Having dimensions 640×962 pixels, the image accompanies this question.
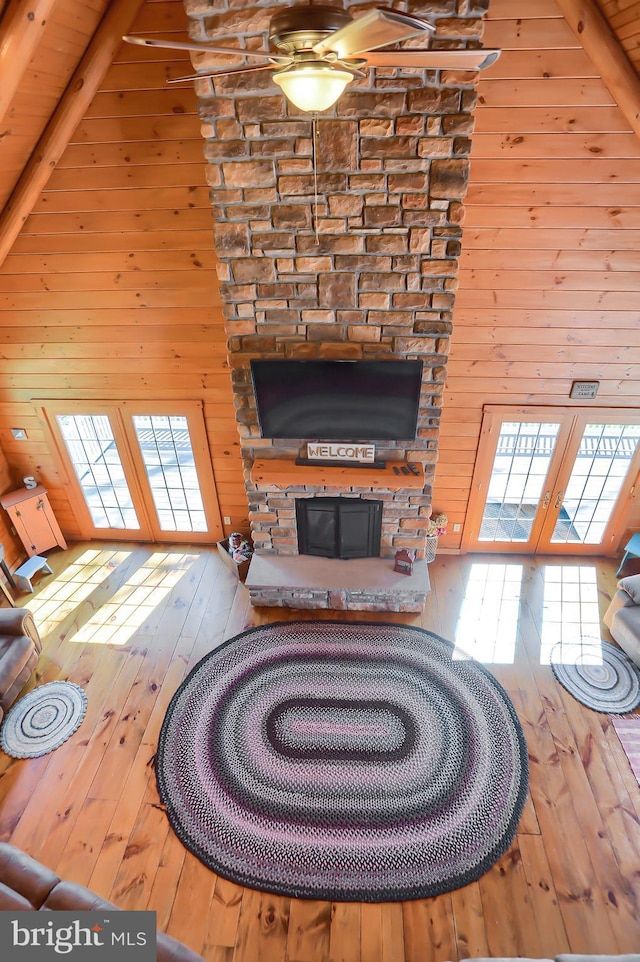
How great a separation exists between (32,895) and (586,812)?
2885mm

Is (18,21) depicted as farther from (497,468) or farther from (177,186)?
(497,468)

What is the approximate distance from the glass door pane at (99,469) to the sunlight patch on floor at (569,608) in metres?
3.88

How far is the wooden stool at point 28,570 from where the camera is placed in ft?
15.9

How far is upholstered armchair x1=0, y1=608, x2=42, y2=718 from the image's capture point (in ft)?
12.0

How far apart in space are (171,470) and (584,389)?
363cm

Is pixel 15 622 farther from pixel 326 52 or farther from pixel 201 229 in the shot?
pixel 326 52

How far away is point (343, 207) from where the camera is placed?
3199 millimetres

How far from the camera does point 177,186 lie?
3768mm

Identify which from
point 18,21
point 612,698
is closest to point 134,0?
point 18,21

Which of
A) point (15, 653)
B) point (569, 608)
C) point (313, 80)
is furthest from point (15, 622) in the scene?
point (569, 608)

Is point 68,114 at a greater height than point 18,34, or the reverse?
point 18,34

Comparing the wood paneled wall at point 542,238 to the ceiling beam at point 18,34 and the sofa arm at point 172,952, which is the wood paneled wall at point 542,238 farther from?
the sofa arm at point 172,952

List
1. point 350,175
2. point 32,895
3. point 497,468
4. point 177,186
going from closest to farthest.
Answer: point 32,895 < point 350,175 < point 177,186 < point 497,468

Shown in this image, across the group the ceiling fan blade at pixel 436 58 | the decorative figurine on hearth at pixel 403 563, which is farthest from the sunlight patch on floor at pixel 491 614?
the ceiling fan blade at pixel 436 58
